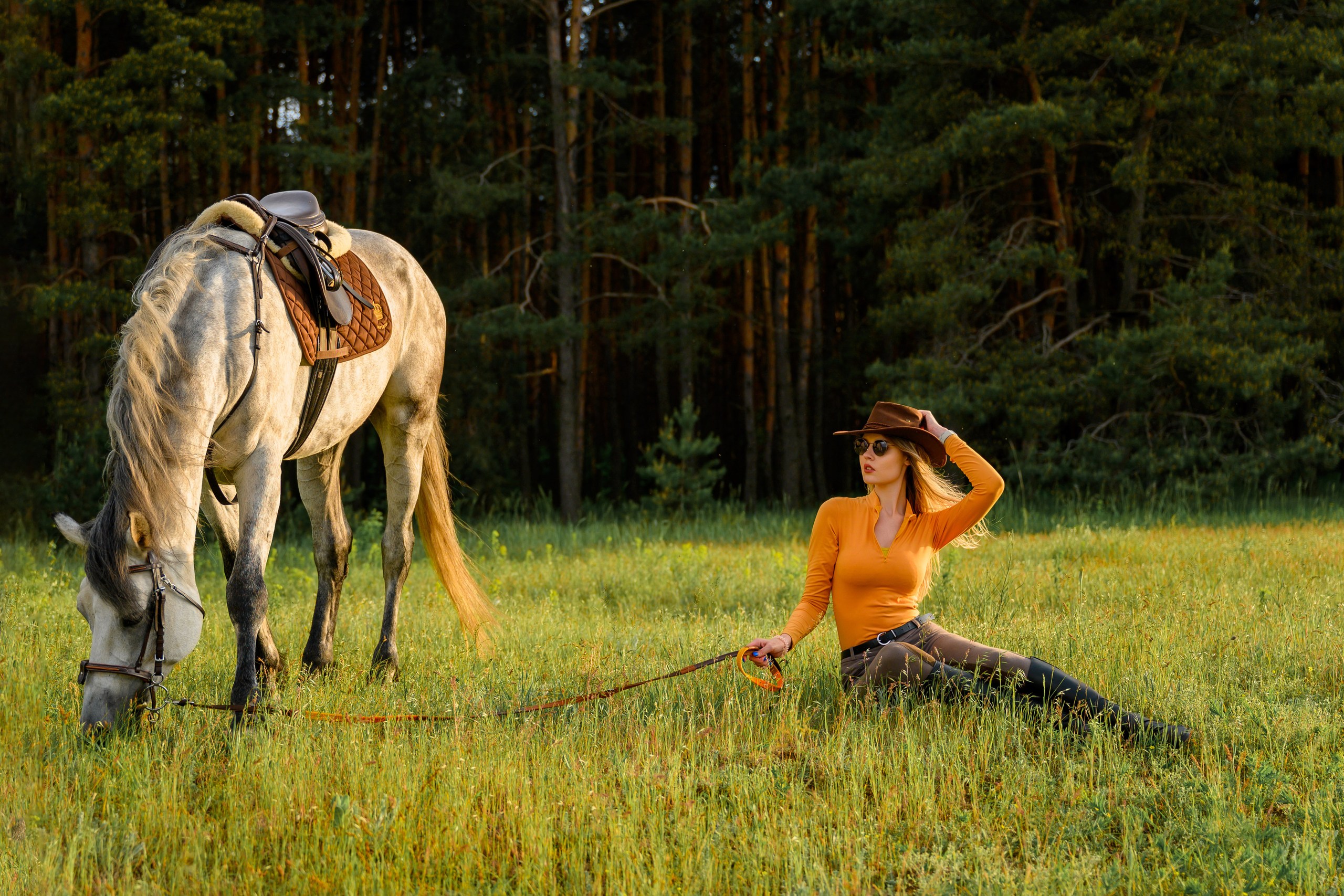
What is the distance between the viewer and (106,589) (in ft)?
10.8

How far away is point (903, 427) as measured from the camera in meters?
3.97

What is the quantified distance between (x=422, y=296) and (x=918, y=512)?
3.26 meters

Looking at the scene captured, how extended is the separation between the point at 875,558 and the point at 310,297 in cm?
266

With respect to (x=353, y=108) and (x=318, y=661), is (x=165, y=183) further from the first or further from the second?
(x=318, y=661)

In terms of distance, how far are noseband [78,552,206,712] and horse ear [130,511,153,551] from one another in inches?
1.6

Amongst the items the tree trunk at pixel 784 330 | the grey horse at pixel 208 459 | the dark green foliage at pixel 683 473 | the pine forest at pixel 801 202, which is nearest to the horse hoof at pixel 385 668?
the grey horse at pixel 208 459

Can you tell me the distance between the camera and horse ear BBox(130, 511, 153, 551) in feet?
11.0

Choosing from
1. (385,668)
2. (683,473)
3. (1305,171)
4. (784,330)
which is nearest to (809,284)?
(784,330)

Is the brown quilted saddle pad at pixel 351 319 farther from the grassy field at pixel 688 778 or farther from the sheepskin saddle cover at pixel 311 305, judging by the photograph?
the grassy field at pixel 688 778

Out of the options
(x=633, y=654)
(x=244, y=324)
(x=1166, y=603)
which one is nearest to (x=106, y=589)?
(x=244, y=324)

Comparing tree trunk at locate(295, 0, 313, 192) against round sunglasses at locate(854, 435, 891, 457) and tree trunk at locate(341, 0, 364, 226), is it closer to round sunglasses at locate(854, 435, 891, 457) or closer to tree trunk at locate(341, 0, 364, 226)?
tree trunk at locate(341, 0, 364, 226)

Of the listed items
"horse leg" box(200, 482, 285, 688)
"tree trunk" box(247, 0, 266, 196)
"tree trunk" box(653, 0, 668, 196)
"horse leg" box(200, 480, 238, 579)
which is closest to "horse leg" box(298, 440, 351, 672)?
→ "horse leg" box(200, 482, 285, 688)

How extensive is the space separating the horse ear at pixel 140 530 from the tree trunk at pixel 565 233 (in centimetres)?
1251

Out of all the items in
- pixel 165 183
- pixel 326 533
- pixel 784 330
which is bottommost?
pixel 326 533
